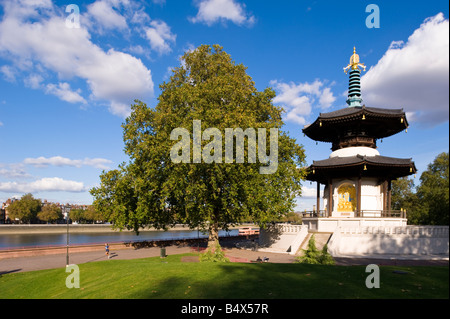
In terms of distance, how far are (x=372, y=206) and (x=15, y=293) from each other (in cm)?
3274

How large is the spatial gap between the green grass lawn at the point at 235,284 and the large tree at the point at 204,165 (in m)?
11.0

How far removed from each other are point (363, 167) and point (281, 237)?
456 inches

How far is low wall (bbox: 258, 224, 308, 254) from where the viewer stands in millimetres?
30734

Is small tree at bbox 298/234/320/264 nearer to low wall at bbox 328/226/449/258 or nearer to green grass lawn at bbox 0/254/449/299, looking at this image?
green grass lawn at bbox 0/254/449/299

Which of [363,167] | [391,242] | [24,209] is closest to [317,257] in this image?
[391,242]

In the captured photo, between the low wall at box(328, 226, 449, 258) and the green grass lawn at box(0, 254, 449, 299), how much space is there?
12398mm

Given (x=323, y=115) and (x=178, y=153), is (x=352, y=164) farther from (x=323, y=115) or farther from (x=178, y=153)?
(x=178, y=153)

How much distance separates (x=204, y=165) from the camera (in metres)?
26.5

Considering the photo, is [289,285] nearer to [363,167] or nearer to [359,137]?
[363,167]

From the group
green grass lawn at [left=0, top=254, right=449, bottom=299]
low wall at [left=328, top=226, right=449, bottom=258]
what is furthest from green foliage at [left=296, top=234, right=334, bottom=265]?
low wall at [left=328, top=226, right=449, bottom=258]

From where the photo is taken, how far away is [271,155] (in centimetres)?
3112
